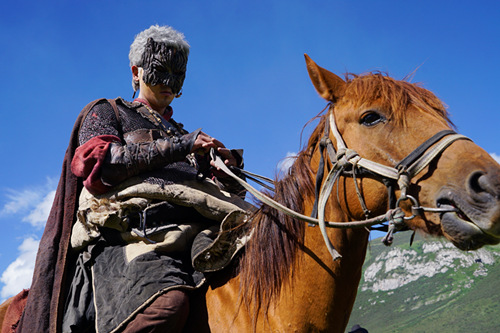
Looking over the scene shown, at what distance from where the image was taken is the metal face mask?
468 centimetres

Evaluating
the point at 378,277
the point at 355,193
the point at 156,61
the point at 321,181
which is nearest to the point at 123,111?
the point at 156,61

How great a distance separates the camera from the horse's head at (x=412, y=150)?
258cm

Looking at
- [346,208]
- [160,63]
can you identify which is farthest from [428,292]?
[346,208]

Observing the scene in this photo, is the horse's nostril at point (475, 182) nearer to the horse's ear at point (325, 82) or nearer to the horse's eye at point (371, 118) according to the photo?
the horse's eye at point (371, 118)

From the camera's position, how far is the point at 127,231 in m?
3.72

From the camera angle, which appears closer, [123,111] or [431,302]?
[123,111]

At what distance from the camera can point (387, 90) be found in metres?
3.18

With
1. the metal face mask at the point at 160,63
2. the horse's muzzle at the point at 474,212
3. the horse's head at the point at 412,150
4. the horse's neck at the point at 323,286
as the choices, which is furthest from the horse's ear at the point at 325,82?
the metal face mask at the point at 160,63

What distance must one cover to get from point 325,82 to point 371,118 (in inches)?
19.4

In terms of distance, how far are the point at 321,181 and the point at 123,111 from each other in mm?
2158

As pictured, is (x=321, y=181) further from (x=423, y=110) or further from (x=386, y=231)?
(x=423, y=110)

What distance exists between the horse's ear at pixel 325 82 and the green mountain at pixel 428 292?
756 inches

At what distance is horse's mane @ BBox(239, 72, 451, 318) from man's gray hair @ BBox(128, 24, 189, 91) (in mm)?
2024

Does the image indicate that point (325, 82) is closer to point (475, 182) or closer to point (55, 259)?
point (475, 182)
